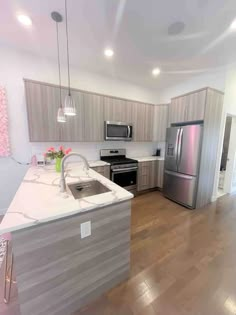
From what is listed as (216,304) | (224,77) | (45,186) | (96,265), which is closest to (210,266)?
(216,304)

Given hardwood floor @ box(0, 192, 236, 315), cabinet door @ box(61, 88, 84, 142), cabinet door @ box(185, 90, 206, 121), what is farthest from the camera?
cabinet door @ box(61, 88, 84, 142)

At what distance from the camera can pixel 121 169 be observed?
343 centimetres

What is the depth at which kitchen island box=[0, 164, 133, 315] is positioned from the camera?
40.8 inches

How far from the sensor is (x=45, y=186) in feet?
5.49

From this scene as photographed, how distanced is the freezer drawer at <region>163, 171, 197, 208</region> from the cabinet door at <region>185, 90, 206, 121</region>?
50.1 inches

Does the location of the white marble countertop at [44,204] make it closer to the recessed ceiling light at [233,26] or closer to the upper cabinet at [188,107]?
the upper cabinet at [188,107]

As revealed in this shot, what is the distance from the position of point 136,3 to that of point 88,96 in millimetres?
1782

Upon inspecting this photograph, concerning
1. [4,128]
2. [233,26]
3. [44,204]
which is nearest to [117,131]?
[4,128]

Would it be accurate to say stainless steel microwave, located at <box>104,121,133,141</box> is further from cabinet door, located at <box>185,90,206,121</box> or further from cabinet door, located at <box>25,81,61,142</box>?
cabinet door, located at <box>185,90,206,121</box>

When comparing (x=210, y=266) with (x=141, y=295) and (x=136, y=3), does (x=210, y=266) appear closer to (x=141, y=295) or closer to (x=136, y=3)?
(x=141, y=295)

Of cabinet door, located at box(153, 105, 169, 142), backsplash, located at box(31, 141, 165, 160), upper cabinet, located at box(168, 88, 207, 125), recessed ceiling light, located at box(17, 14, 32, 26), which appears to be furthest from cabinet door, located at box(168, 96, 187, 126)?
recessed ceiling light, located at box(17, 14, 32, 26)

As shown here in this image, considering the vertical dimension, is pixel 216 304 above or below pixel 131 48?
below

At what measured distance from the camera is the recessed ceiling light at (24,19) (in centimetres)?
187

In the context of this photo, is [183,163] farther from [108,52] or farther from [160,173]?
[108,52]
